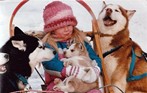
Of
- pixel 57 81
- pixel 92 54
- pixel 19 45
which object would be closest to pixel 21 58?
pixel 19 45

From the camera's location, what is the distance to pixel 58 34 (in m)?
1.89

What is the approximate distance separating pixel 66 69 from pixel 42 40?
13cm

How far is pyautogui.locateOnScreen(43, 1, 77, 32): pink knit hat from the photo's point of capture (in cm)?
187

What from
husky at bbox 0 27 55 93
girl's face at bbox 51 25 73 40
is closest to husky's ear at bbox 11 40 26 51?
husky at bbox 0 27 55 93

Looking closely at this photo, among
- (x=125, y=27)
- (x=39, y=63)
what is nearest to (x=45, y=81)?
(x=39, y=63)

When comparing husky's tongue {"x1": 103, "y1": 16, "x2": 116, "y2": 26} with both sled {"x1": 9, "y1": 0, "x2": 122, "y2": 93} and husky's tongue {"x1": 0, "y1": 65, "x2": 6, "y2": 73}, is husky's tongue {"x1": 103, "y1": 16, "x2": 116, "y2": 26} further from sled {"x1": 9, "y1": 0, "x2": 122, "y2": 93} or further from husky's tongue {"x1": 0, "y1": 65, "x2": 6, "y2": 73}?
husky's tongue {"x1": 0, "y1": 65, "x2": 6, "y2": 73}

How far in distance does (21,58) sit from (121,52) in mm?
358

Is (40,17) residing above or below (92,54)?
above

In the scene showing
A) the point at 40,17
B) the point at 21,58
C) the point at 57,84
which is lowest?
the point at 57,84

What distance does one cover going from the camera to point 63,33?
6.20 ft

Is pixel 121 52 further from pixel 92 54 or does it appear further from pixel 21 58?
pixel 21 58

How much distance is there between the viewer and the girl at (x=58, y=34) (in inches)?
73.6

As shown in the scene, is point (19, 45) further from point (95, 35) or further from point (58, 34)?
point (95, 35)

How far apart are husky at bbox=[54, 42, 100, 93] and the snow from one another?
72 mm
